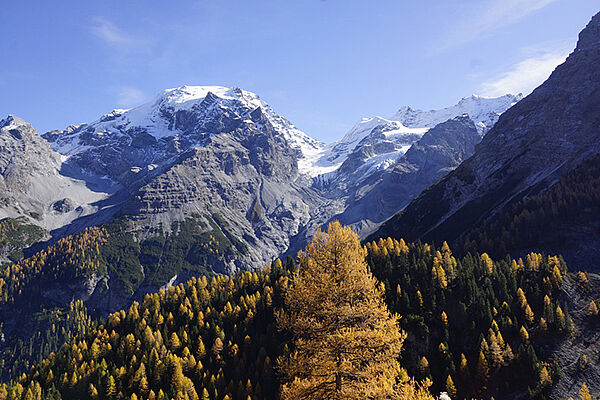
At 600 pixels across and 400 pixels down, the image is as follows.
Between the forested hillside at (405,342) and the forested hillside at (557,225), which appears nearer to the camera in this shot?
the forested hillside at (405,342)

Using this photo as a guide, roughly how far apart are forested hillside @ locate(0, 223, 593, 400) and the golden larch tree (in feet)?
155

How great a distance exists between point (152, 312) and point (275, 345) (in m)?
60.4

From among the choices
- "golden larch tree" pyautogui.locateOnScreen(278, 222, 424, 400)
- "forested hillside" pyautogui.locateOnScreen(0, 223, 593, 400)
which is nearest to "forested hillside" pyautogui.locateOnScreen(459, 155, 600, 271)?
"forested hillside" pyautogui.locateOnScreen(0, 223, 593, 400)

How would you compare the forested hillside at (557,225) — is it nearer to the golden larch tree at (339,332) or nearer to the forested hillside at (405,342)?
the forested hillside at (405,342)

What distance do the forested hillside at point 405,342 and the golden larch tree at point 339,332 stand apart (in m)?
47.2

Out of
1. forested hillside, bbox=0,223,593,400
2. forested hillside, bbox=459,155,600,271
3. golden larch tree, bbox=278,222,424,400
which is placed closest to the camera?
golden larch tree, bbox=278,222,424,400

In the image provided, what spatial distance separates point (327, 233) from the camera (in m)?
20.9

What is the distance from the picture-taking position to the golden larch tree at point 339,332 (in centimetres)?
1781

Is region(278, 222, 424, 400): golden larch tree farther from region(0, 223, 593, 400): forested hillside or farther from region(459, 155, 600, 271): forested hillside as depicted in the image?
region(459, 155, 600, 271): forested hillside

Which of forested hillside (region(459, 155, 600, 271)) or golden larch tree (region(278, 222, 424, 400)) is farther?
forested hillside (region(459, 155, 600, 271))

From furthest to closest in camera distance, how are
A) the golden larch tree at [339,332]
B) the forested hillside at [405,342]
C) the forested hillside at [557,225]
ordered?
the forested hillside at [557,225] < the forested hillside at [405,342] < the golden larch tree at [339,332]

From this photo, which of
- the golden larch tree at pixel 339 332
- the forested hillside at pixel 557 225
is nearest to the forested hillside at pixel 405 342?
the forested hillside at pixel 557 225

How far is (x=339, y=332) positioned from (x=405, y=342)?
68321mm

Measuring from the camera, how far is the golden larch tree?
17812mm
